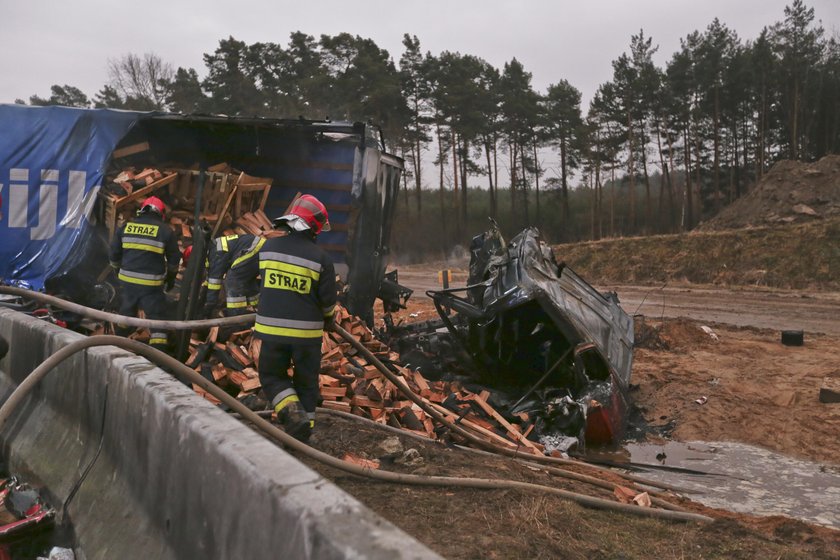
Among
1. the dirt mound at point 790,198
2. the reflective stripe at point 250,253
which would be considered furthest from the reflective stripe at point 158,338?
the dirt mound at point 790,198

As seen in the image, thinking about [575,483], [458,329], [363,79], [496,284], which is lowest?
[575,483]

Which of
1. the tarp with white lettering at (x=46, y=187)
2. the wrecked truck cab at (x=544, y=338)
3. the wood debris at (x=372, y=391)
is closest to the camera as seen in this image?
the wood debris at (x=372, y=391)

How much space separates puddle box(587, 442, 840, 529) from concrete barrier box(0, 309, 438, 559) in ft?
14.5

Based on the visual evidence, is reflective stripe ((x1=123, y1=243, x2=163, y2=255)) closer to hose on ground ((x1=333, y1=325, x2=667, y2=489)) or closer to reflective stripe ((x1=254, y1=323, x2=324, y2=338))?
hose on ground ((x1=333, y1=325, x2=667, y2=489))

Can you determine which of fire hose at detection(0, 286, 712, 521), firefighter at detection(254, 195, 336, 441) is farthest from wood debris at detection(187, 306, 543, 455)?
fire hose at detection(0, 286, 712, 521)

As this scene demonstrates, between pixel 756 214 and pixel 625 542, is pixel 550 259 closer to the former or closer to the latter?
pixel 625 542

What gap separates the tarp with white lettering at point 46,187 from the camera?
8039mm

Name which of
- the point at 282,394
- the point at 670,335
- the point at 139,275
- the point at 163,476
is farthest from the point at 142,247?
the point at 670,335

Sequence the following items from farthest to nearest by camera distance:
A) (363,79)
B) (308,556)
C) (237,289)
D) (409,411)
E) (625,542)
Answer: (363,79)
(237,289)
(409,411)
(625,542)
(308,556)

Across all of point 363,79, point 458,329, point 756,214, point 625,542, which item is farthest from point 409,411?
point 363,79

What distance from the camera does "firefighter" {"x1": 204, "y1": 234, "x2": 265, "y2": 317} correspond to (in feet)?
21.1

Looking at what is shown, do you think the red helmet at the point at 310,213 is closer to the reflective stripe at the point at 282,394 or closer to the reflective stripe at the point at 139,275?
the reflective stripe at the point at 282,394

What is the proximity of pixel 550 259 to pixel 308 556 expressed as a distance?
6.75 metres

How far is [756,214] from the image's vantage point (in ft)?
93.2
